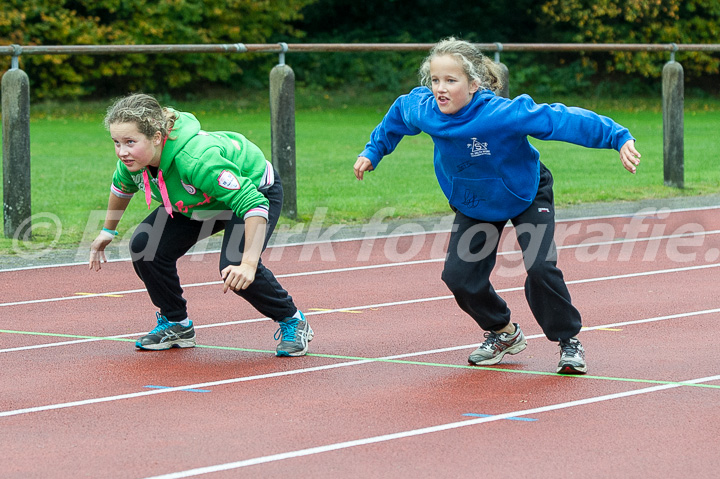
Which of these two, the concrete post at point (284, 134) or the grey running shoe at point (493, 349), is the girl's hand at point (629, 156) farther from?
the concrete post at point (284, 134)

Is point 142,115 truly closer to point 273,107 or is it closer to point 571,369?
point 571,369

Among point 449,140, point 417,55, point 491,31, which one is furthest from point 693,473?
point 491,31

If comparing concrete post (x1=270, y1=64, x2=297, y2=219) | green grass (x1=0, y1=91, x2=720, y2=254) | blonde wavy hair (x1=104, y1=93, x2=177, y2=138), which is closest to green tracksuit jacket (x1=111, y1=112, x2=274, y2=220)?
blonde wavy hair (x1=104, y1=93, x2=177, y2=138)

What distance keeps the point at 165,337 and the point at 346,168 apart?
36.1 feet

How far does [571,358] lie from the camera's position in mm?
5789

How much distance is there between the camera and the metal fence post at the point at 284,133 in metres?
11.4

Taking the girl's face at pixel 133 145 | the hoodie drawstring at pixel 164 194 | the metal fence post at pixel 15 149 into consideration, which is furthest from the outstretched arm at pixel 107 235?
the metal fence post at pixel 15 149

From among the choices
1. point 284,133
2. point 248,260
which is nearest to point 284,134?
point 284,133

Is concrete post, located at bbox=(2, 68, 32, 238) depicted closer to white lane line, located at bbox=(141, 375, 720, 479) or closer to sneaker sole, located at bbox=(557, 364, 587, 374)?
sneaker sole, located at bbox=(557, 364, 587, 374)

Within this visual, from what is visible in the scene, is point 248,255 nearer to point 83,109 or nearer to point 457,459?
point 457,459

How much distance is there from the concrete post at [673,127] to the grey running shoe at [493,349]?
8.37 meters

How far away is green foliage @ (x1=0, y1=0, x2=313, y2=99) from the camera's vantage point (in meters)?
33.6

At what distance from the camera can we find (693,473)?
13.9 ft

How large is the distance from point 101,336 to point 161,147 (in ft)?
5.33
